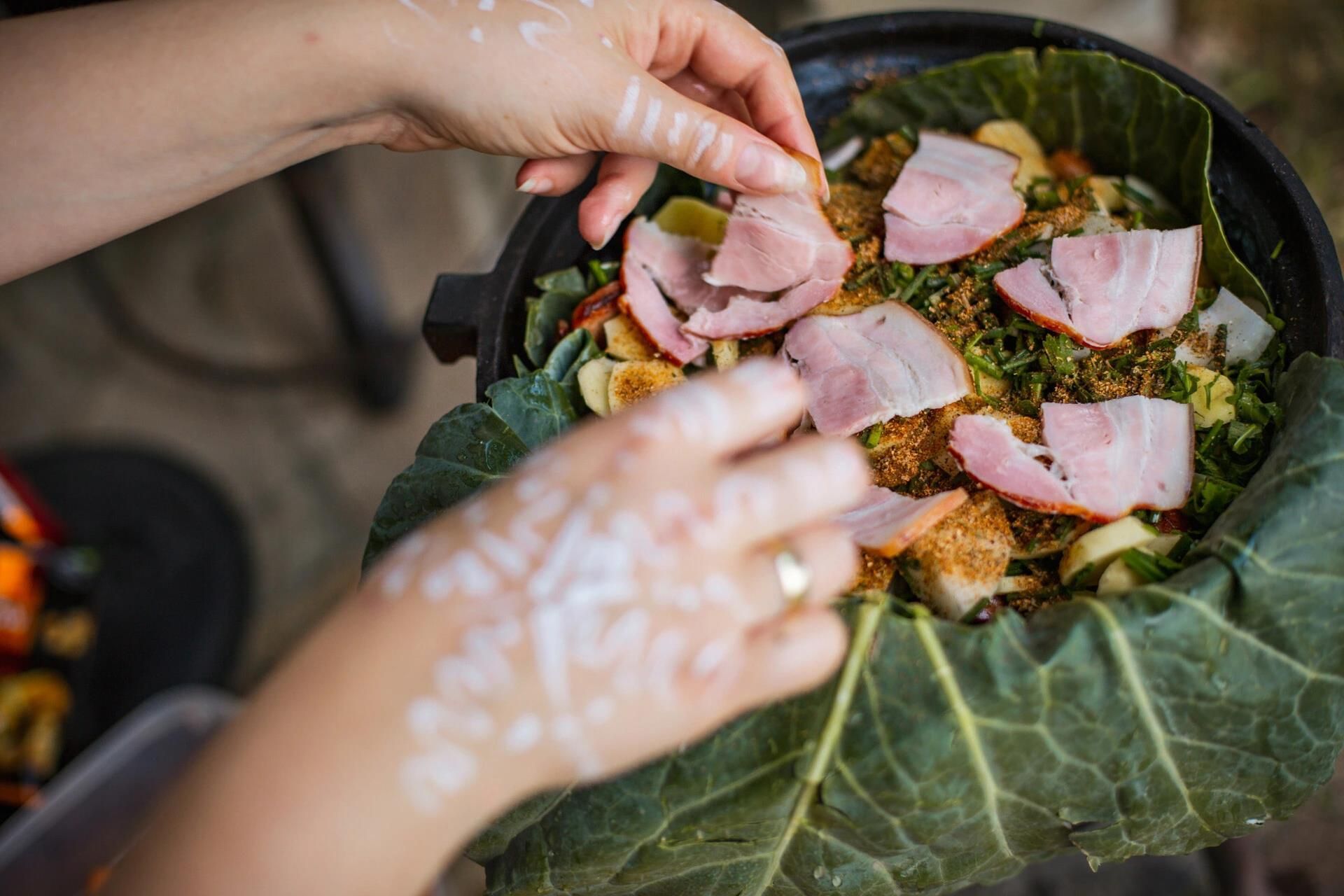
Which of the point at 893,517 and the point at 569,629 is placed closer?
the point at 569,629

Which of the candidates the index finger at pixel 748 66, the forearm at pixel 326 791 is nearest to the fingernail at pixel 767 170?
the index finger at pixel 748 66

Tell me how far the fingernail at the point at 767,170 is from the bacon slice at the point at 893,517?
18.9 inches

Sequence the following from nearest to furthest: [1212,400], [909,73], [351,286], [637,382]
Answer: [1212,400]
[637,382]
[909,73]
[351,286]

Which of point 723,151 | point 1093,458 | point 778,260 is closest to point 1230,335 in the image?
point 1093,458

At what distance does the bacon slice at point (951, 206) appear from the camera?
1.52 meters

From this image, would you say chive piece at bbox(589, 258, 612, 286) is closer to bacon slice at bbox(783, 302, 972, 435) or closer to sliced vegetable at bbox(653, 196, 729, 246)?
sliced vegetable at bbox(653, 196, 729, 246)

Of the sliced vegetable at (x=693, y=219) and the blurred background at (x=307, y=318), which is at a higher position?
the sliced vegetable at (x=693, y=219)

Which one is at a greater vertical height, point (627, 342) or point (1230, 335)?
point (627, 342)

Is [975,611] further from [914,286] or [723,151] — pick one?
[723,151]

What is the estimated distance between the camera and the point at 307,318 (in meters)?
3.66

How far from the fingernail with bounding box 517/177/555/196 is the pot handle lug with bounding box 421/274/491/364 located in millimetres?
153

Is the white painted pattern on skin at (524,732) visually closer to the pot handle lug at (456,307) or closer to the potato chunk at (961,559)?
the potato chunk at (961,559)

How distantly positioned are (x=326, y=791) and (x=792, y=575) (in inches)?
18.4

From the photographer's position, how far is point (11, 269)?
151 cm
